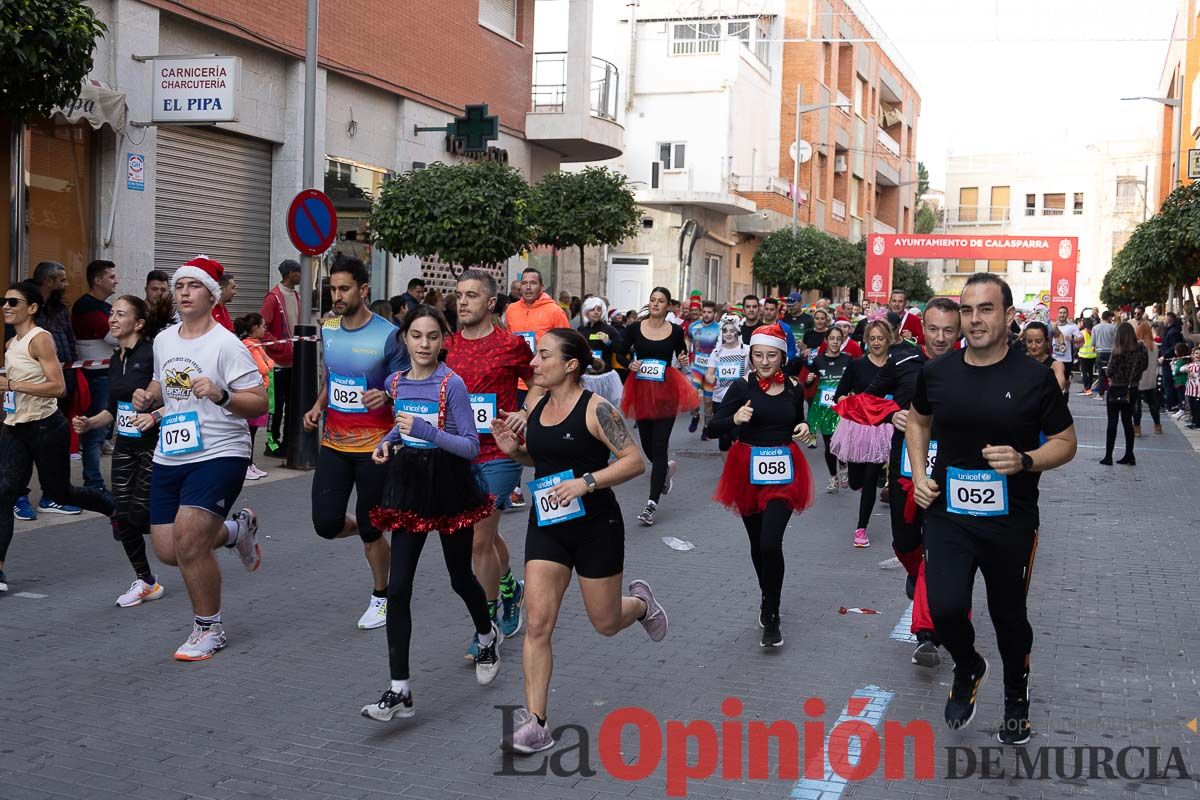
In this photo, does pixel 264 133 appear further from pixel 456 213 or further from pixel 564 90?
pixel 564 90

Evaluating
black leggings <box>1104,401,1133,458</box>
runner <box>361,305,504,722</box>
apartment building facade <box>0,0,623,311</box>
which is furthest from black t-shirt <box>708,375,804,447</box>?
black leggings <box>1104,401,1133,458</box>

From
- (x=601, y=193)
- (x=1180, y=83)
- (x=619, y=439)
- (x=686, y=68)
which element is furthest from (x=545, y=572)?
(x=1180, y=83)

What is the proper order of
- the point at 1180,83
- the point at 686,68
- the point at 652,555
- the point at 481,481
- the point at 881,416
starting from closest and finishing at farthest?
1. the point at 481,481
2. the point at 881,416
3. the point at 652,555
4. the point at 686,68
5. the point at 1180,83

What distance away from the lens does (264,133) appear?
1858cm

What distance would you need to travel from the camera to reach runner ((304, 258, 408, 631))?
22.3 ft

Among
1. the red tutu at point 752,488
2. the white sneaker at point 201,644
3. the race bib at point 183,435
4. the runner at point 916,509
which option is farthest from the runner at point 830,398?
the race bib at point 183,435

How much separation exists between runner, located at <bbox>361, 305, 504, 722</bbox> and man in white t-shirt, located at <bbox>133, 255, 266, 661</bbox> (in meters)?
0.88

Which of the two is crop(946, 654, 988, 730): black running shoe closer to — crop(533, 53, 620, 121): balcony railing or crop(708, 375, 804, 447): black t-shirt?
crop(708, 375, 804, 447): black t-shirt

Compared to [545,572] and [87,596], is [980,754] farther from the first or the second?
[87,596]

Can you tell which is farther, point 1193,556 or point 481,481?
point 1193,556

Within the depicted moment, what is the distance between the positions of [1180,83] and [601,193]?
3791 cm

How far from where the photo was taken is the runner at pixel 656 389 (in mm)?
11383

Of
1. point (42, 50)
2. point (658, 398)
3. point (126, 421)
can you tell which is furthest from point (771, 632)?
point (42, 50)

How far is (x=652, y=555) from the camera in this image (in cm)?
961
